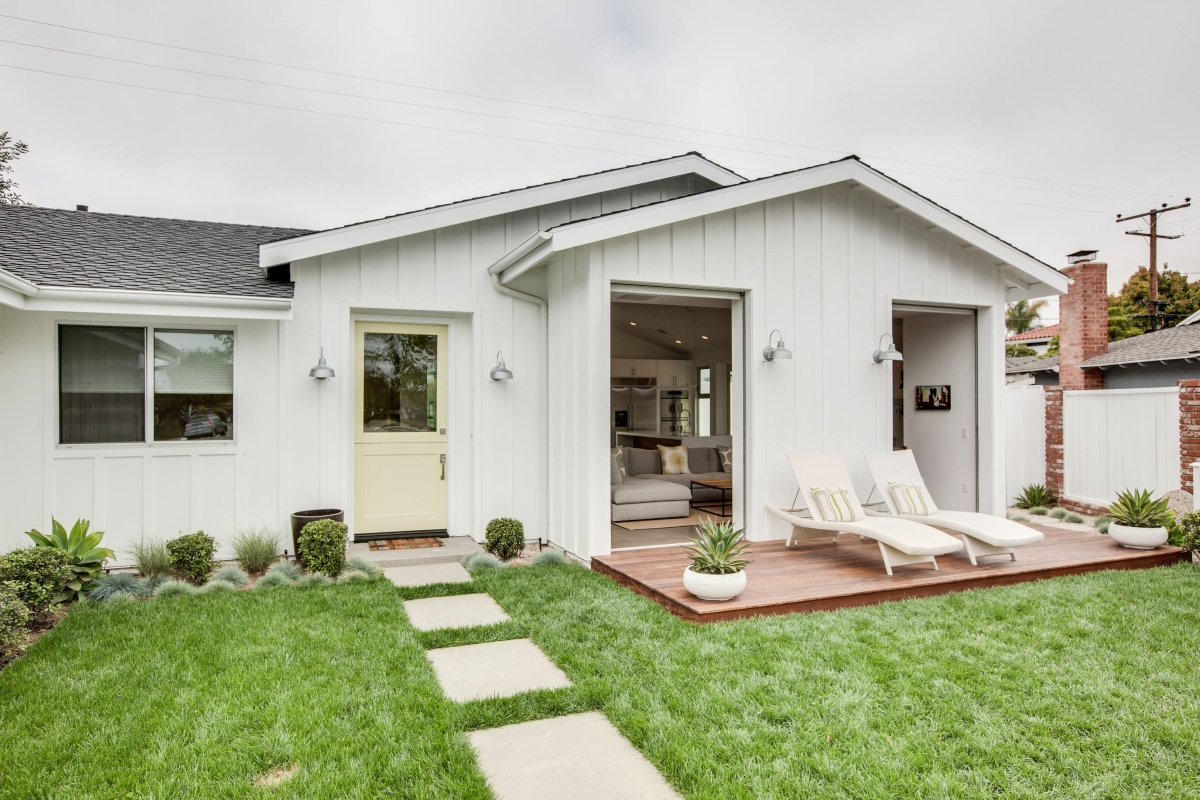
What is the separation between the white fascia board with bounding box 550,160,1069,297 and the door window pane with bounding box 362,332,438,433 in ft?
7.74

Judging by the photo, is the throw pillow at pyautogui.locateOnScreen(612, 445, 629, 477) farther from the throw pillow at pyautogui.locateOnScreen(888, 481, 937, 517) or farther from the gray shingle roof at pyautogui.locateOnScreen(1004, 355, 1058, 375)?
the gray shingle roof at pyautogui.locateOnScreen(1004, 355, 1058, 375)

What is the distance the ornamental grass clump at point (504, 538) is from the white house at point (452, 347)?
0.48m

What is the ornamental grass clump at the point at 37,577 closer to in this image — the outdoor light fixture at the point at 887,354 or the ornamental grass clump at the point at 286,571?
the ornamental grass clump at the point at 286,571

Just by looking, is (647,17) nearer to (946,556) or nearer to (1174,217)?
(946,556)

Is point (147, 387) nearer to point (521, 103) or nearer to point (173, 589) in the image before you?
point (173, 589)

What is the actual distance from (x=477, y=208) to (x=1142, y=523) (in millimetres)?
7102

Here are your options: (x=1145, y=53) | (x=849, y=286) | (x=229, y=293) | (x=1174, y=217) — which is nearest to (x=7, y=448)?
(x=229, y=293)

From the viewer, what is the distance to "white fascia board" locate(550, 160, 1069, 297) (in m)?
5.69

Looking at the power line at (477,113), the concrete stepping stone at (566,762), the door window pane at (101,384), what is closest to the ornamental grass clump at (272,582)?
the door window pane at (101,384)

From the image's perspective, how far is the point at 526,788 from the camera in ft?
8.50

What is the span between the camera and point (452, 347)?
7199mm

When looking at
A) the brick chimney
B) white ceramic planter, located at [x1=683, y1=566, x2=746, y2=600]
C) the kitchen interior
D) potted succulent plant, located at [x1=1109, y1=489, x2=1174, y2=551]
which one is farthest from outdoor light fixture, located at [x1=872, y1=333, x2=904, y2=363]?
the kitchen interior

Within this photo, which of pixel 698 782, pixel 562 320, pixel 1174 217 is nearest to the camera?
pixel 698 782

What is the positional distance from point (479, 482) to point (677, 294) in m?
2.86
